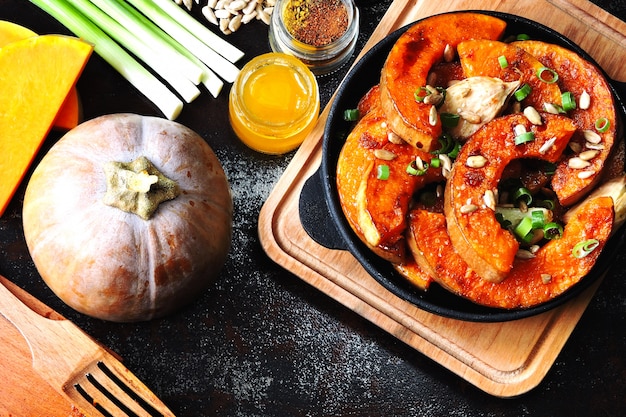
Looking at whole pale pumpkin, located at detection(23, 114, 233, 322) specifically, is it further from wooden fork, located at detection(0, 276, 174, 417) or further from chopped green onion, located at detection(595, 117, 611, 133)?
chopped green onion, located at detection(595, 117, 611, 133)

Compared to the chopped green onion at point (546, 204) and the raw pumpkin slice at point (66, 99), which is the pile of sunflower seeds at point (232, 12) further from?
the chopped green onion at point (546, 204)

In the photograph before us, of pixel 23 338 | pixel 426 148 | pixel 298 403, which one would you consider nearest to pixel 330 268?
pixel 298 403

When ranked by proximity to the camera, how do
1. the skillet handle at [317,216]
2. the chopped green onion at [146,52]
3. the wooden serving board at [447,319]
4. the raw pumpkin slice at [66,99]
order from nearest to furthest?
1. the skillet handle at [317,216]
2. the wooden serving board at [447,319]
3. the raw pumpkin slice at [66,99]
4. the chopped green onion at [146,52]

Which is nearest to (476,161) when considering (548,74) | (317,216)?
(548,74)

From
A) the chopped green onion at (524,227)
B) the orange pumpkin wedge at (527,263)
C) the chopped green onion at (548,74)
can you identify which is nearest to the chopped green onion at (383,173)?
the orange pumpkin wedge at (527,263)

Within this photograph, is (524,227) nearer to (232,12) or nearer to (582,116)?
(582,116)

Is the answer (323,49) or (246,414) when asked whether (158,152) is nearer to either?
(323,49)
